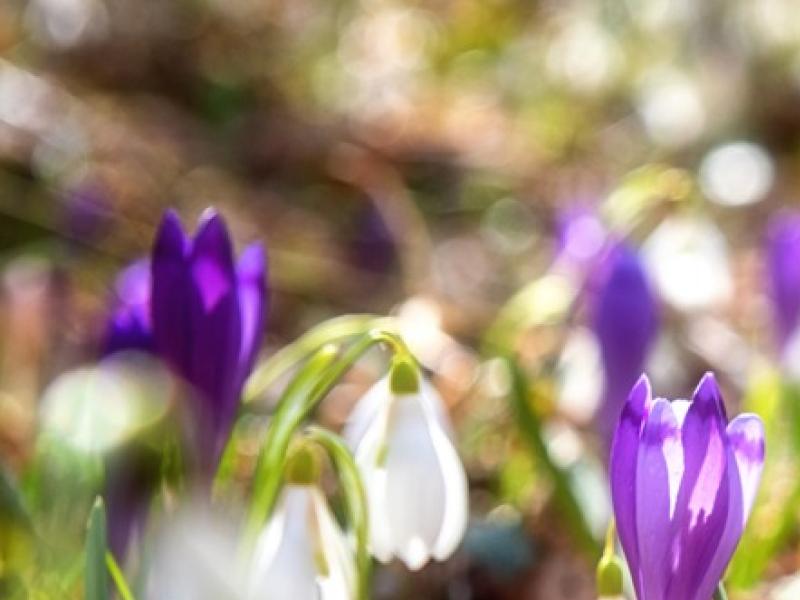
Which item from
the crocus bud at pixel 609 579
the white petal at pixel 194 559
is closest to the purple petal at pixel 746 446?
the crocus bud at pixel 609 579

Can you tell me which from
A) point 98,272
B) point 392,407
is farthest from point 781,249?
point 98,272

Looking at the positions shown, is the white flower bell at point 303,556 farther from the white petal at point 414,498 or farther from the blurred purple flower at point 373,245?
the blurred purple flower at point 373,245

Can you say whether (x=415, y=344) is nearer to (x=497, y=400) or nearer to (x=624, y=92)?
(x=497, y=400)

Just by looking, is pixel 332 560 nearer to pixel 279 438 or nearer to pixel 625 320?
pixel 279 438

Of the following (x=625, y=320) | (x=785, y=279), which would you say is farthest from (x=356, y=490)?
(x=785, y=279)

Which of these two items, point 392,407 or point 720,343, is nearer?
point 392,407

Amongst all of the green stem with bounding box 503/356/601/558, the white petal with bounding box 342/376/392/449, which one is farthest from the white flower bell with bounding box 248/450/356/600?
the green stem with bounding box 503/356/601/558
